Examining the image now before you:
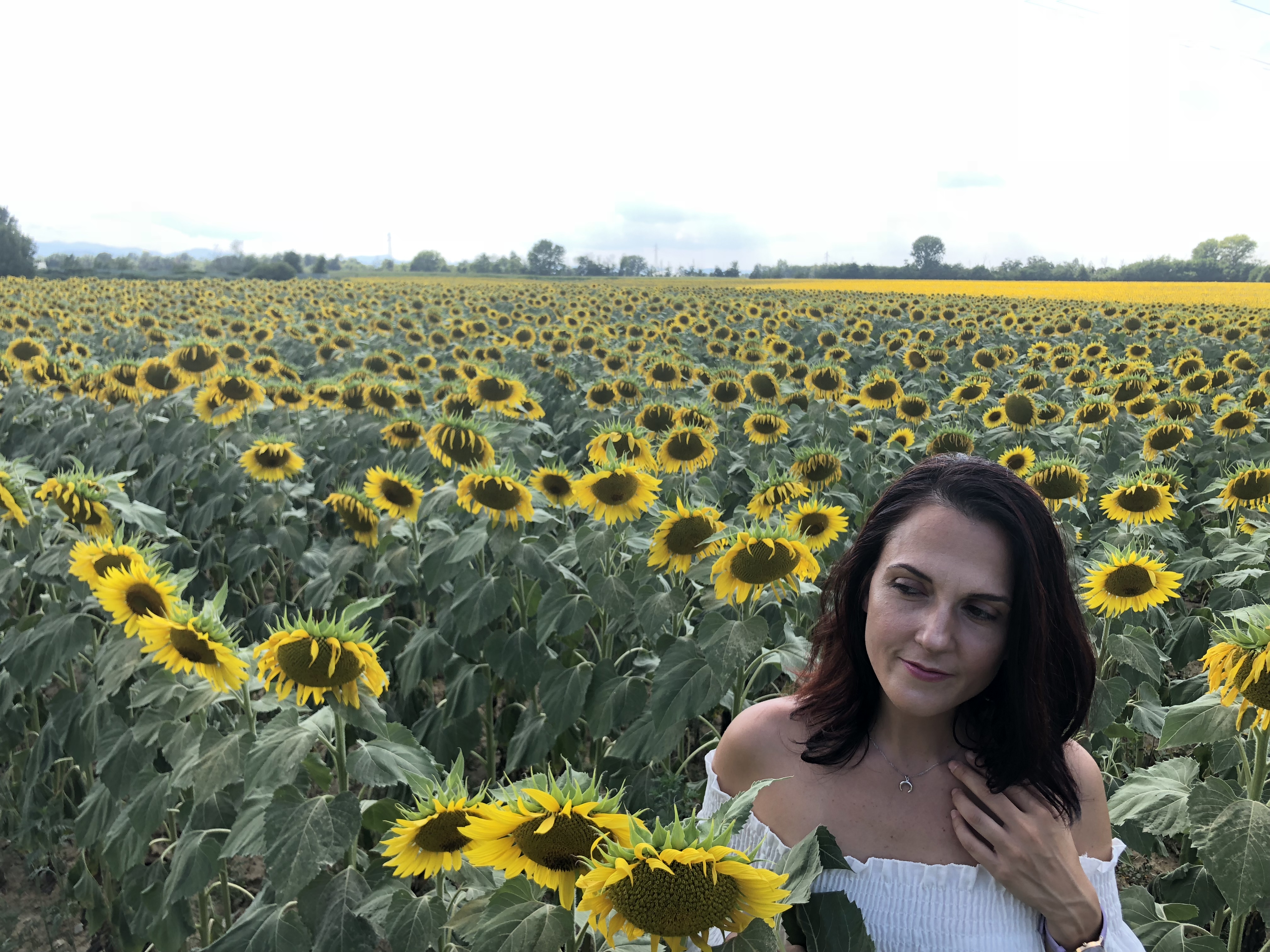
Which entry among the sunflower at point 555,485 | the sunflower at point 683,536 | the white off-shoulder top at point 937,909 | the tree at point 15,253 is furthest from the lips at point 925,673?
the tree at point 15,253

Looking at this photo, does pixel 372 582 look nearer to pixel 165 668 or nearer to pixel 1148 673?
pixel 165 668

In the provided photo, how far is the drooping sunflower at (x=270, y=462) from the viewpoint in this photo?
16.8 feet

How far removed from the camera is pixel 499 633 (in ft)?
12.0

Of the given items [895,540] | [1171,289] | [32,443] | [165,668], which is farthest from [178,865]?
[1171,289]

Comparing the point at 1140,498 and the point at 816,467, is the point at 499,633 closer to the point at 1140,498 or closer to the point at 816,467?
the point at 816,467

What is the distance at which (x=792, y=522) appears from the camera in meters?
3.69

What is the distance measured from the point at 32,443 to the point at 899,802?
753 centimetres

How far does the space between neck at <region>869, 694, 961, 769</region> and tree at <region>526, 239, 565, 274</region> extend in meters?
70.8

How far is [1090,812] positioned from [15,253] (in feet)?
193

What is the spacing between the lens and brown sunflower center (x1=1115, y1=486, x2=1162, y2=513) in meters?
4.40

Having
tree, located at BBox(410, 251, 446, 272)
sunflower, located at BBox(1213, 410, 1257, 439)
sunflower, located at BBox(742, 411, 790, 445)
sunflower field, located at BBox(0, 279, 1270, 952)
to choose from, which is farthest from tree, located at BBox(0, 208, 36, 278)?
sunflower, located at BBox(1213, 410, 1257, 439)

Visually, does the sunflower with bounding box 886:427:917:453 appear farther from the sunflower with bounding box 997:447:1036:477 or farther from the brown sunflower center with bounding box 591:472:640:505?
the brown sunflower center with bounding box 591:472:640:505

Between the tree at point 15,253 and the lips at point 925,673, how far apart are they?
54583 millimetres

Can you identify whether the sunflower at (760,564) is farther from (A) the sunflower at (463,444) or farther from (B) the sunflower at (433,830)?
(A) the sunflower at (463,444)
